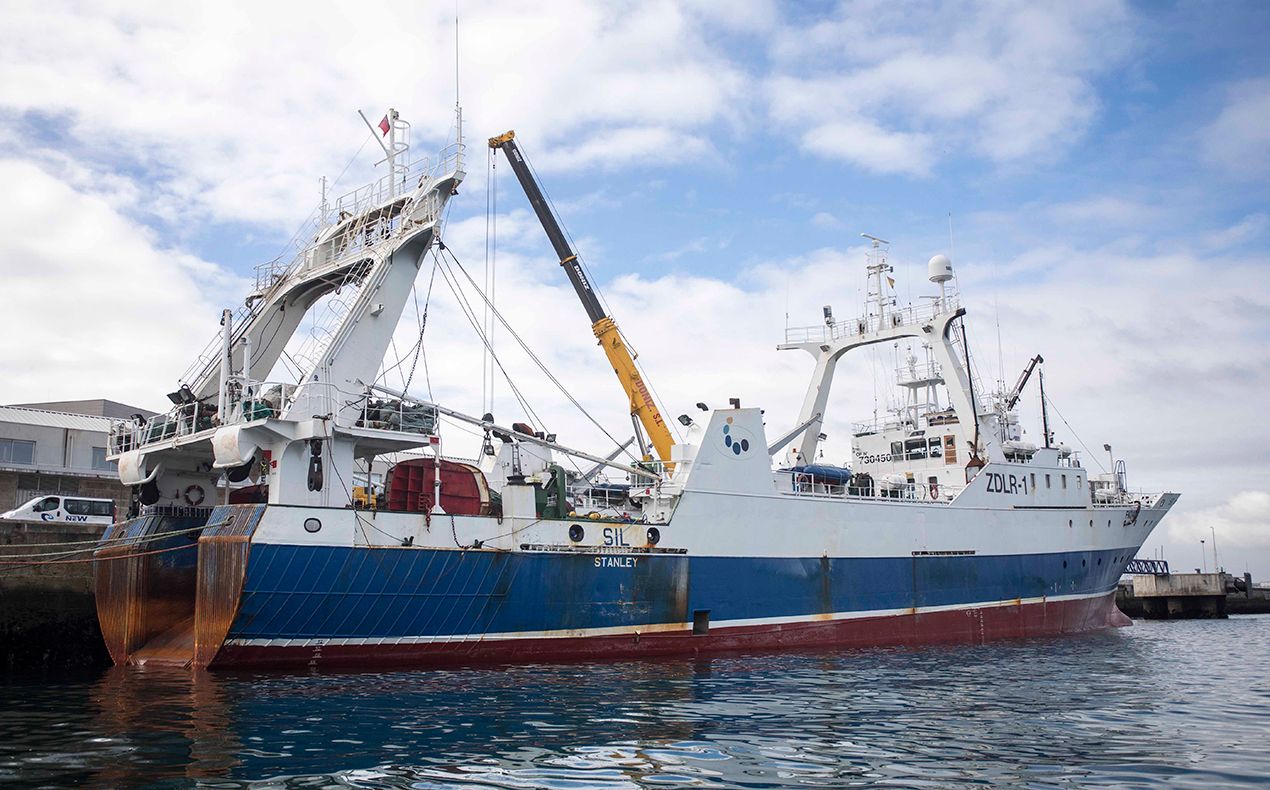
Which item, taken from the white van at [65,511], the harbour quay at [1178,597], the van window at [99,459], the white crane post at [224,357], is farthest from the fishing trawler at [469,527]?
the harbour quay at [1178,597]

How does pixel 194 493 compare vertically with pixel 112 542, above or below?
above

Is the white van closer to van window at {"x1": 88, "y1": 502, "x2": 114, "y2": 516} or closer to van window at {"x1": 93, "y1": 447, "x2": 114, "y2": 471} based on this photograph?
van window at {"x1": 88, "y1": 502, "x2": 114, "y2": 516}

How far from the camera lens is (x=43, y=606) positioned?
21.3m

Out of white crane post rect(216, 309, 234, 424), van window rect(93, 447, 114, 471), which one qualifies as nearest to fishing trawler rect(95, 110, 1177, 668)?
white crane post rect(216, 309, 234, 424)

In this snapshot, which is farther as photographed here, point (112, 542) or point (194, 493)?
point (194, 493)

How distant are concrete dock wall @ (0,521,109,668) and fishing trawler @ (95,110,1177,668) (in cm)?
169

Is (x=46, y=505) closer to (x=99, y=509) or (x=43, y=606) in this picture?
(x=99, y=509)

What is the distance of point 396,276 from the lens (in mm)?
21469

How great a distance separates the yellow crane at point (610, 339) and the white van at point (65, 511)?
14.4 m

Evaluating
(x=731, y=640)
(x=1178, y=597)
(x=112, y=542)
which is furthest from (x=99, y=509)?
(x=1178, y=597)

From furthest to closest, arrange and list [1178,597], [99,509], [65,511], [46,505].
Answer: [1178,597], [99,509], [65,511], [46,505]

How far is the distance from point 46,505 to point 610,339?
52.3 ft

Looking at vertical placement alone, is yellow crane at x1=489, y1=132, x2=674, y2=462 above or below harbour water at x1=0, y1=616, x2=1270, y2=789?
above

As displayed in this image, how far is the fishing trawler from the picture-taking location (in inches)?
725
